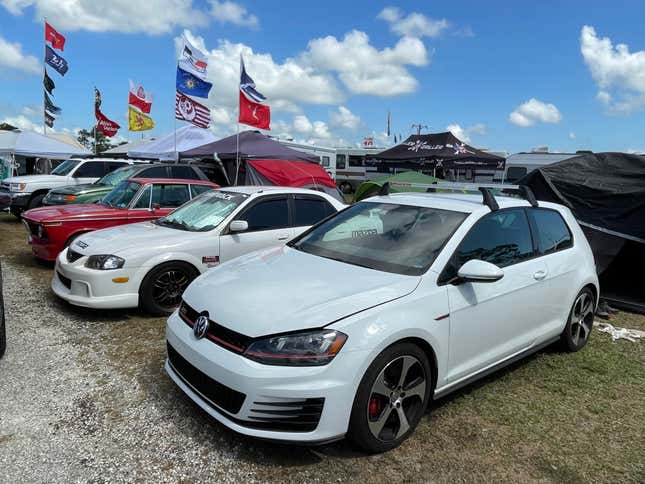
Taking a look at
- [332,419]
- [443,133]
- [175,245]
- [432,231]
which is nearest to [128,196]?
[175,245]

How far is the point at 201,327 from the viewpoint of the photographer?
9.94 feet

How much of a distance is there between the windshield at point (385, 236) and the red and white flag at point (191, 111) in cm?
1118

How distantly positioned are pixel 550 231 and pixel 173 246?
13.2ft

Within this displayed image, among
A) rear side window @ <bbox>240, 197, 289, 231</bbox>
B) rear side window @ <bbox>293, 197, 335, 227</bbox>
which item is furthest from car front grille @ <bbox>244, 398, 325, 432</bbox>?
rear side window @ <bbox>293, 197, 335, 227</bbox>

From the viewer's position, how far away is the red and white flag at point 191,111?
14.0 meters

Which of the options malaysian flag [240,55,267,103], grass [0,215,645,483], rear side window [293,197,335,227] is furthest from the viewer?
malaysian flag [240,55,267,103]

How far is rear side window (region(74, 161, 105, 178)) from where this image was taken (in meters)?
14.7

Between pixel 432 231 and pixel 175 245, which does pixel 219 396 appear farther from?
pixel 175 245

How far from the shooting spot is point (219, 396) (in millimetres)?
2828

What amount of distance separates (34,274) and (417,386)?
22.1ft

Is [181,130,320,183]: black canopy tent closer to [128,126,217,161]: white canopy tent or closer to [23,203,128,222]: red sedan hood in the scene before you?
[128,126,217,161]: white canopy tent

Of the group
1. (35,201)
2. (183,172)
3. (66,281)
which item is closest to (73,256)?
(66,281)

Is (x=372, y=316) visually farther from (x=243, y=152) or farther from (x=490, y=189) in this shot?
(x=243, y=152)

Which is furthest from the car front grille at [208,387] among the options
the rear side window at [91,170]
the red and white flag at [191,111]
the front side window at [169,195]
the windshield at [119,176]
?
the rear side window at [91,170]
